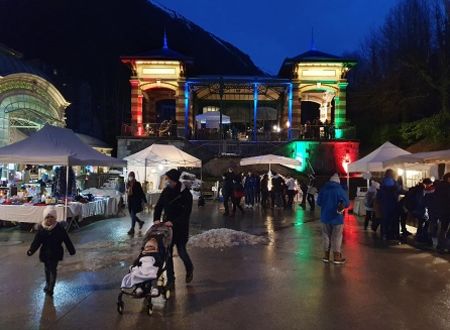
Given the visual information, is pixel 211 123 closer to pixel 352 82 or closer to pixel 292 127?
pixel 292 127

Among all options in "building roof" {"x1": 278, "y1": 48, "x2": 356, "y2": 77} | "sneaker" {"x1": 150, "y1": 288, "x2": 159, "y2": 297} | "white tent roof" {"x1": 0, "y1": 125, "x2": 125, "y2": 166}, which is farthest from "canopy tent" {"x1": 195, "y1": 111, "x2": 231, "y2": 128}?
"sneaker" {"x1": 150, "y1": 288, "x2": 159, "y2": 297}

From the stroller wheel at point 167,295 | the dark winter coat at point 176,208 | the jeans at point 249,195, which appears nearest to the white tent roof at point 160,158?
the jeans at point 249,195

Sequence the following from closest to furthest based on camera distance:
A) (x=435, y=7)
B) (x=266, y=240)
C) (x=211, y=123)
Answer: (x=266, y=240) → (x=435, y=7) → (x=211, y=123)

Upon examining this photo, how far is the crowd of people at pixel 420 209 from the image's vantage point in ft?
34.4

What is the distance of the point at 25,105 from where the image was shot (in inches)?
947

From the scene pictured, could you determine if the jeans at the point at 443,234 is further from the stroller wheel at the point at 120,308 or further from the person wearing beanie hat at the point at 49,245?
the person wearing beanie hat at the point at 49,245

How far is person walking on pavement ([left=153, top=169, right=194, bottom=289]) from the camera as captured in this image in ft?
22.3

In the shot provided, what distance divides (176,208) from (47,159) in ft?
24.2

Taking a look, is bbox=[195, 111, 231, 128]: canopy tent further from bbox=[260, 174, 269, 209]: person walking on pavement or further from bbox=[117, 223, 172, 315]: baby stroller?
bbox=[117, 223, 172, 315]: baby stroller

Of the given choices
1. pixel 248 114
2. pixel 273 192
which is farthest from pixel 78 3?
pixel 273 192

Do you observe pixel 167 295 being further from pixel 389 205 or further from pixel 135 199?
pixel 389 205

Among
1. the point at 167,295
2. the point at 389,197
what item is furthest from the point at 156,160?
the point at 167,295

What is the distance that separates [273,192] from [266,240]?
9.51 meters

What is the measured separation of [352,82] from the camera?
156 ft
